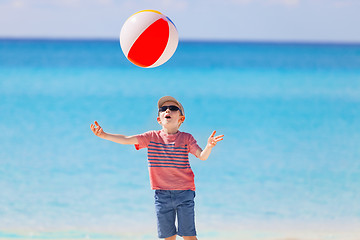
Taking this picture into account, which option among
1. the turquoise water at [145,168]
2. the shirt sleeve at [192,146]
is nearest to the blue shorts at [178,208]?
the shirt sleeve at [192,146]

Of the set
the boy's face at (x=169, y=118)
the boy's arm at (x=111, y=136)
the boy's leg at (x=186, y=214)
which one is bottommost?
the boy's leg at (x=186, y=214)

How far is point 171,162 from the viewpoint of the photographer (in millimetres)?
4309

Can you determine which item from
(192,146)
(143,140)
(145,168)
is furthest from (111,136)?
(145,168)

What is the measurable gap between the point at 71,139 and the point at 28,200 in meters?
4.36

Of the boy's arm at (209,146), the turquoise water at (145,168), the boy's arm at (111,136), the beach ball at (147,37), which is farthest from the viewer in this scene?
the turquoise water at (145,168)

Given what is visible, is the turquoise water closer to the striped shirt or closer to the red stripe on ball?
the striped shirt

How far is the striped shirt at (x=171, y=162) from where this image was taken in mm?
4305

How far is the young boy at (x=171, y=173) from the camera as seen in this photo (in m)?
4.30

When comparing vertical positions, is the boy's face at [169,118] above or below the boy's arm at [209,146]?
above

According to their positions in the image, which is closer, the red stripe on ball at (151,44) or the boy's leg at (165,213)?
the boy's leg at (165,213)

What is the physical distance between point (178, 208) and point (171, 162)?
356 millimetres

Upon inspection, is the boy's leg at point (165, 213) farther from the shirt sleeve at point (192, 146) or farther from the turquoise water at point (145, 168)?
the turquoise water at point (145, 168)

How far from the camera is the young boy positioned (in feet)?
14.1

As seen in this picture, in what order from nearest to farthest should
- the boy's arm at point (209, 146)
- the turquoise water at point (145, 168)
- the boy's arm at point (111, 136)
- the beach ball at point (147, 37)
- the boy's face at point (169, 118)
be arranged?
the boy's arm at point (209, 146)
the boy's arm at point (111, 136)
the boy's face at point (169, 118)
the beach ball at point (147, 37)
the turquoise water at point (145, 168)
